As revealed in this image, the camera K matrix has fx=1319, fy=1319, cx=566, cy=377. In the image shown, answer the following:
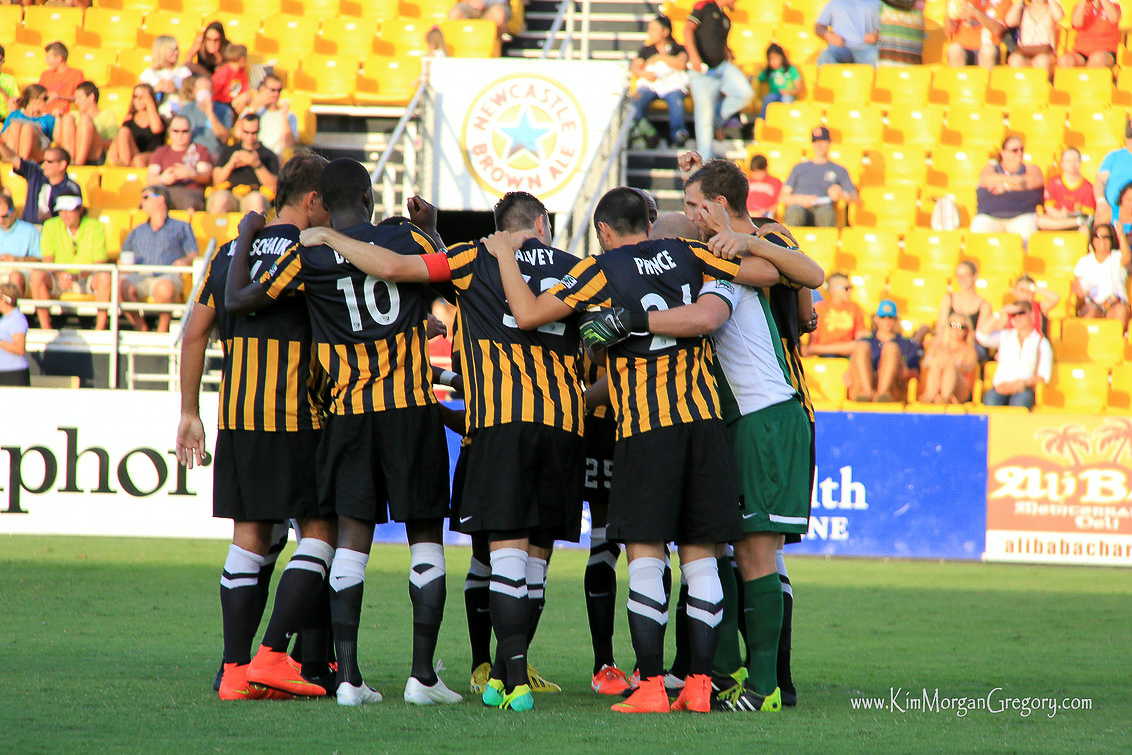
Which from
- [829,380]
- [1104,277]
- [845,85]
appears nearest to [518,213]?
[829,380]

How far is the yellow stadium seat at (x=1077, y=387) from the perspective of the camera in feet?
40.8

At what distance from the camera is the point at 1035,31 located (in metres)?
15.5

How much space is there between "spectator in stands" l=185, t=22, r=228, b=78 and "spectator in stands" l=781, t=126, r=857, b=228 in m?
6.80

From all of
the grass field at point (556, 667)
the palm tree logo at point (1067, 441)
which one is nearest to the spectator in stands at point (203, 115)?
the grass field at point (556, 667)

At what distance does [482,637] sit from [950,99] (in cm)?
1197

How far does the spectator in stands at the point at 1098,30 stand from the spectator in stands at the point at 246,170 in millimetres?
9398

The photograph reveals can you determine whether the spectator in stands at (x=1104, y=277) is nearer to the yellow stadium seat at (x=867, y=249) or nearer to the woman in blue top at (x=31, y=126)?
the yellow stadium seat at (x=867, y=249)

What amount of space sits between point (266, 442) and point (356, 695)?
104 cm

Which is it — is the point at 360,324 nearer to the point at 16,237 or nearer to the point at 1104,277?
the point at 16,237

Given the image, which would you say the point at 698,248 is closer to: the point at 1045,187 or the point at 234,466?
the point at 234,466

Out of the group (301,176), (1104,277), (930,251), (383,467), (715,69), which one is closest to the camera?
(383,467)

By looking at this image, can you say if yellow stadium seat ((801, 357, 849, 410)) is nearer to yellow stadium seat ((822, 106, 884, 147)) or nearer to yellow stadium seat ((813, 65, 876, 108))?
yellow stadium seat ((822, 106, 884, 147))

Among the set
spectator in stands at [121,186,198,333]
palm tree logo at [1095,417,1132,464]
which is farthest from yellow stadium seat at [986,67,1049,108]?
spectator in stands at [121,186,198,333]

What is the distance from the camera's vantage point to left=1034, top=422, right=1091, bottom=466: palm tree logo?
10844 mm
